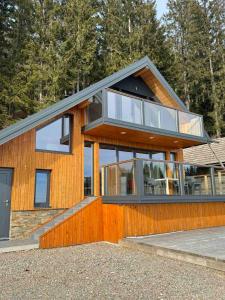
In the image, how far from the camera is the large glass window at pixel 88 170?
11.5 m

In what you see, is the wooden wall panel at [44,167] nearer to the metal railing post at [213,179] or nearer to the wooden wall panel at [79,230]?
the wooden wall panel at [79,230]

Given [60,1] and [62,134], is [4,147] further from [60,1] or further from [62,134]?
[60,1]

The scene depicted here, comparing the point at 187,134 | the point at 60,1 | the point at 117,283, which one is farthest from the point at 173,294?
the point at 60,1

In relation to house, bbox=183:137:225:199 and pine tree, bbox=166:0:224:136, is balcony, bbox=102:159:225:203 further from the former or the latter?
pine tree, bbox=166:0:224:136

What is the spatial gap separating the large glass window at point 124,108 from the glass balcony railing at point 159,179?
2.06 m

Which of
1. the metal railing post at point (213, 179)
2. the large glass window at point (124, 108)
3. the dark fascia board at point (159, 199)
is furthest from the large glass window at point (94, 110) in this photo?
the metal railing post at point (213, 179)

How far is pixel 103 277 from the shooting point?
18.3 feet

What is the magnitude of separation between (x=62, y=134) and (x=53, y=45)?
608 inches

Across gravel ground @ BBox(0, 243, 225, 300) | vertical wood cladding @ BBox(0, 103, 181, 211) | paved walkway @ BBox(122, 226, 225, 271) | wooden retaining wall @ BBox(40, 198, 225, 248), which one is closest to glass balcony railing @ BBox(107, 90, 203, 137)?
vertical wood cladding @ BBox(0, 103, 181, 211)

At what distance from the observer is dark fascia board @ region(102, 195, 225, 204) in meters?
9.31

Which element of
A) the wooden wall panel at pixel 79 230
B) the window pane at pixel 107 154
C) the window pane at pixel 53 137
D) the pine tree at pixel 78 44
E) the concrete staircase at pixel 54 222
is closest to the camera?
the wooden wall panel at pixel 79 230

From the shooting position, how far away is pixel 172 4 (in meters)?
33.1

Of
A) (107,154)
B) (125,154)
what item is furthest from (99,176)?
(125,154)

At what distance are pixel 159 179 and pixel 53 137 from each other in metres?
4.57
